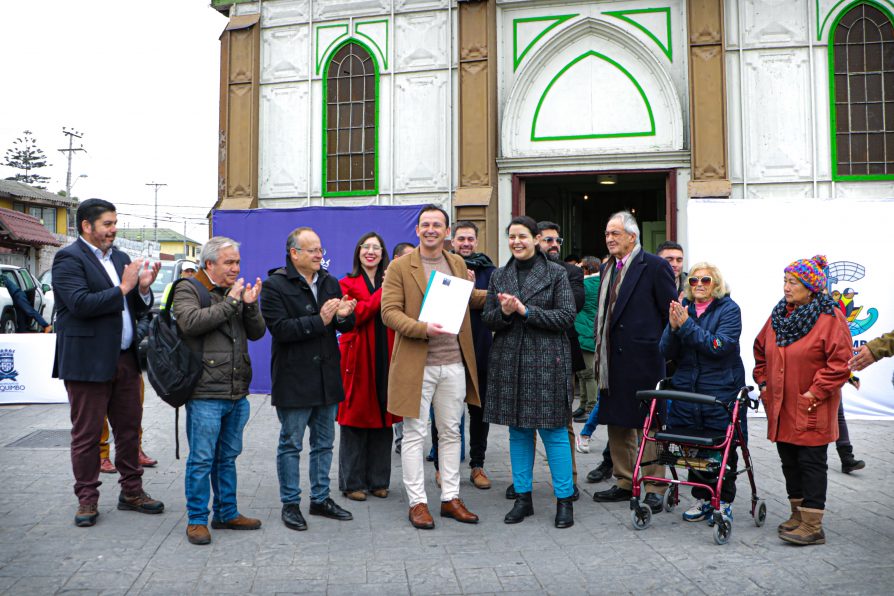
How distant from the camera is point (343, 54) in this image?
44.8 feet

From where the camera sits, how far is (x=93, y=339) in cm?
525

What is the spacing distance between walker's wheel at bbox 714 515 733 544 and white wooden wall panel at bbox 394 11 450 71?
994 centimetres

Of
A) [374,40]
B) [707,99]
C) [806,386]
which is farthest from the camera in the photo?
[374,40]

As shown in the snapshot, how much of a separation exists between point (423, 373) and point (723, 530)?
212cm

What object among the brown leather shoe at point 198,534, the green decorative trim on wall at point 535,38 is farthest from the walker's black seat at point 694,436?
the green decorative trim on wall at point 535,38

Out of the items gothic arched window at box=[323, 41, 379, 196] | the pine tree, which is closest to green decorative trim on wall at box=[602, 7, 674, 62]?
gothic arched window at box=[323, 41, 379, 196]

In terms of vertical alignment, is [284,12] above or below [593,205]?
above

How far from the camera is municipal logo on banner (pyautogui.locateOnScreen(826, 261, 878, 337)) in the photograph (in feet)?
30.2

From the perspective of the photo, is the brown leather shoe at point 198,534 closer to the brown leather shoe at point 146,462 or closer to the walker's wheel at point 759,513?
the brown leather shoe at point 146,462

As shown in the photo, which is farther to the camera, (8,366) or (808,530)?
(8,366)

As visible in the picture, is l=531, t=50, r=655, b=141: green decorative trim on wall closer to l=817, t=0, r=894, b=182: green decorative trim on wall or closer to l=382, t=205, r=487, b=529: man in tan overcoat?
l=817, t=0, r=894, b=182: green decorative trim on wall

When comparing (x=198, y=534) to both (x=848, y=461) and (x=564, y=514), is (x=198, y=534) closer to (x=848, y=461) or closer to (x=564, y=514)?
(x=564, y=514)

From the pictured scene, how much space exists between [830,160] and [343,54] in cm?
818

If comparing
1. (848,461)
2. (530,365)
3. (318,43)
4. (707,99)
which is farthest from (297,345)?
(318,43)
